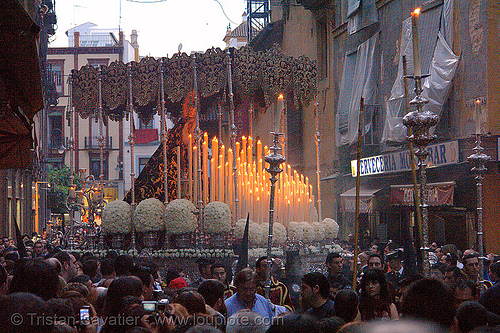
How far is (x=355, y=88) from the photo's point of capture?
1955 cm

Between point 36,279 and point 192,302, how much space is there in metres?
0.92

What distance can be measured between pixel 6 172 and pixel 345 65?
1017 cm

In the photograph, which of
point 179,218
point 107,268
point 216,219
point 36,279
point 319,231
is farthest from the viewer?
point 319,231

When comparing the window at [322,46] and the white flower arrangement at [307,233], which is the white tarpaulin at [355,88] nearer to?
the window at [322,46]

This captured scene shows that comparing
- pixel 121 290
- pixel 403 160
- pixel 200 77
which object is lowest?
pixel 121 290

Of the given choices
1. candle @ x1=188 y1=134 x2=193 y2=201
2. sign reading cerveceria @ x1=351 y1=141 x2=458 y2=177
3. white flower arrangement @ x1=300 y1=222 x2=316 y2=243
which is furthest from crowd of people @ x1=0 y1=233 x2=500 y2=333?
sign reading cerveceria @ x1=351 y1=141 x2=458 y2=177

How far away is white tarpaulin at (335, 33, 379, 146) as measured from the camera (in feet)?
61.6

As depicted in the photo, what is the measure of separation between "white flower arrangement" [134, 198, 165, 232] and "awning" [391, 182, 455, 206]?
21.3 feet

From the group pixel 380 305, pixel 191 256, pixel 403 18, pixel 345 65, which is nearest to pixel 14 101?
pixel 380 305

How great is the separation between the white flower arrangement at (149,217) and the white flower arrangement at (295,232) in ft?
6.61

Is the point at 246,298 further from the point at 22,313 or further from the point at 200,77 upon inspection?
the point at 200,77

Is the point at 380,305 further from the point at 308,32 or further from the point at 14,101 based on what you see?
the point at 308,32

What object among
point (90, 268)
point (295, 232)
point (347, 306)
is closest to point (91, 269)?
point (90, 268)

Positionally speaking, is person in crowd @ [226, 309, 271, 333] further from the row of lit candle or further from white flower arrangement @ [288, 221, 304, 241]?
the row of lit candle
